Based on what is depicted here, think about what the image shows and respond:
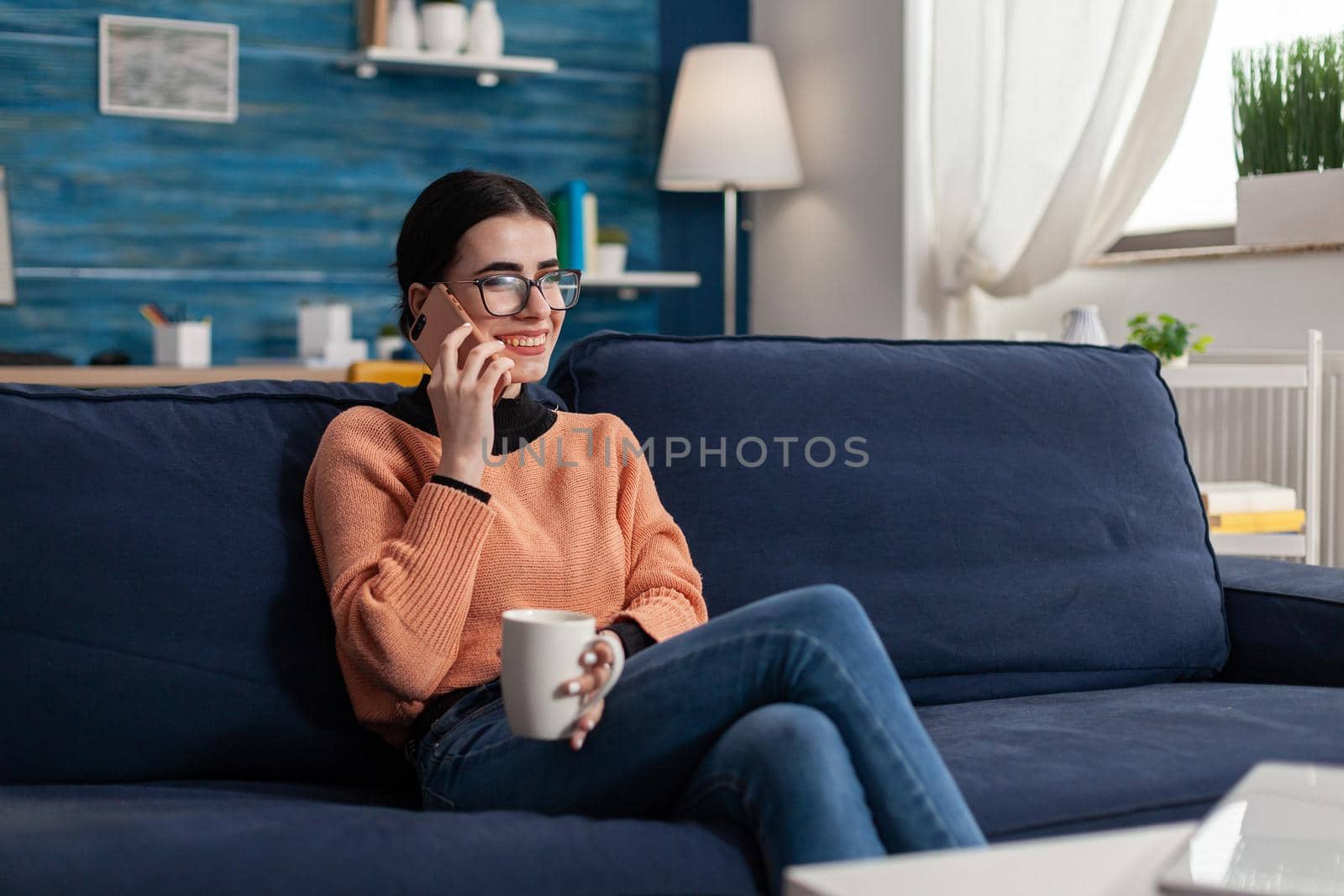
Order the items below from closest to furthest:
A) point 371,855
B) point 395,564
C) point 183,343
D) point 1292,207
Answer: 1. point 371,855
2. point 395,564
3. point 1292,207
4. point 183,343

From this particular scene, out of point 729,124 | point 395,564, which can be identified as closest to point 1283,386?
point 729,124

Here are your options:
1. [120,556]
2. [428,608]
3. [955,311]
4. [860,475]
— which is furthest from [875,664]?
[955,311]

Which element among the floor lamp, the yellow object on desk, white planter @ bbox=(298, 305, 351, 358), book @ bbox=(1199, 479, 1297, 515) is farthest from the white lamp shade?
book @ bbox=(1199, 479, 1297, 515)

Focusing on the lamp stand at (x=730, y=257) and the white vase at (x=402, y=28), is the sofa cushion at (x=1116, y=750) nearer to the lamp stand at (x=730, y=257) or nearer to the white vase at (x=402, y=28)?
the lamp stand at (x=730, y=257)

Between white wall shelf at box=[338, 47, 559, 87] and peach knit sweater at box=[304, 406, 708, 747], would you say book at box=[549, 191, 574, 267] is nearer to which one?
white wall shelf at box=[338, 47, 559, 87]

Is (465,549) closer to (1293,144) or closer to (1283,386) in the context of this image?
(1283,386)

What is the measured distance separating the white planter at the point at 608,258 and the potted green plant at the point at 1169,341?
1.64 metres

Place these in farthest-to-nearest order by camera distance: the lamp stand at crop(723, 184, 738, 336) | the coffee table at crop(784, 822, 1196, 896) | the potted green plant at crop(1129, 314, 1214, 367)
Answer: the lamp stand at crop(723, 184, 738, 336) < the potted green plant at crop(1129, 314, 1214, 367) < the coffee table at crop(784, 822, 1196, 896)

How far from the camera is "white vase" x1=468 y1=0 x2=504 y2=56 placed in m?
3.89

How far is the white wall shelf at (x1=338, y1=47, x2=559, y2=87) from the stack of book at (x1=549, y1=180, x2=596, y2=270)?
0.35m

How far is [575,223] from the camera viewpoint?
13.1 feet

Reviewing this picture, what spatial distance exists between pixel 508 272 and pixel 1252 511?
5.75 feet

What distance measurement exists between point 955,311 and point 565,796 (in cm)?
255

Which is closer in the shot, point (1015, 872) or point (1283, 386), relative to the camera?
point (1015, 872)
